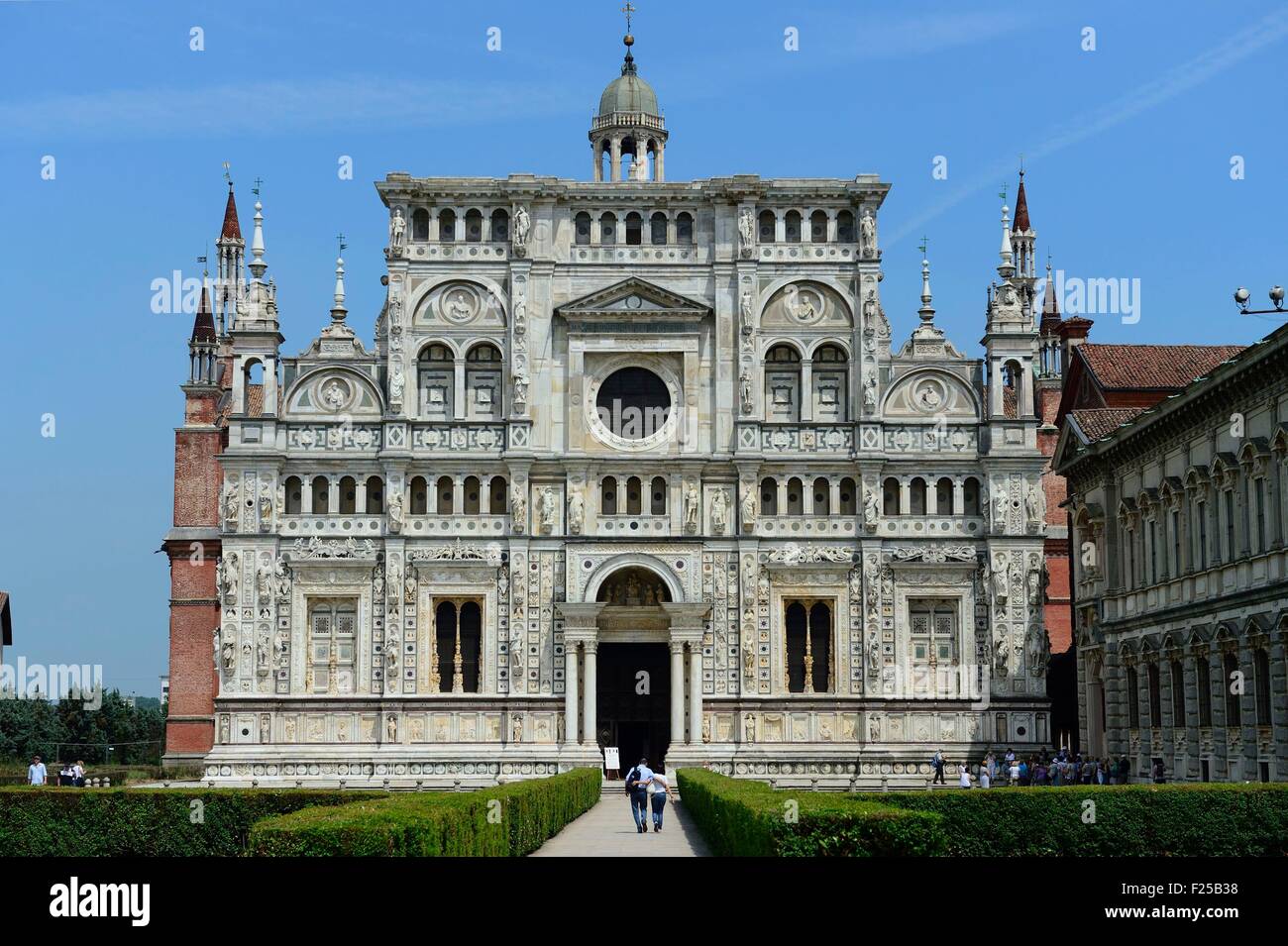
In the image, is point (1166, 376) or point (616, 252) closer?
point (1166, 376)

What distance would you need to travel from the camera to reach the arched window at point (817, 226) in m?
74.9

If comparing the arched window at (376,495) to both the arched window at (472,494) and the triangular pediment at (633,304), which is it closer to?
the arched window at (472,494)

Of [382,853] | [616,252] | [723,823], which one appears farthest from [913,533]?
[382,853]

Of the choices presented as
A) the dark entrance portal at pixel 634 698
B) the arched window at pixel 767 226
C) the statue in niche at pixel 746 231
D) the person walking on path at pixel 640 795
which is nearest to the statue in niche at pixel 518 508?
the dark entrance portal at pixel 634 698

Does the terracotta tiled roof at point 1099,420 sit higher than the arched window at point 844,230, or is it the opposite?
the arched window at point 844,230

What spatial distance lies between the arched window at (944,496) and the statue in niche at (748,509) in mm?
7217

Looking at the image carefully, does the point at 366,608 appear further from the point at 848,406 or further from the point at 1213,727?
the point at 1213,727

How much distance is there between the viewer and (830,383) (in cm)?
7438

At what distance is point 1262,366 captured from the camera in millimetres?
46375

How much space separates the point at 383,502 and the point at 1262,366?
36.6 m

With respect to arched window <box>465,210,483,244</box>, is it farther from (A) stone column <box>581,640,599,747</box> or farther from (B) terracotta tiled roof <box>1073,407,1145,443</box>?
(B) terracotta tiled roof <box>1073,407,1145,443</box>

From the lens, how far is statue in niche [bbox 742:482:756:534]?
7231 cm

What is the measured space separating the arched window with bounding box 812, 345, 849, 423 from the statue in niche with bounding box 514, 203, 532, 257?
12098 mm

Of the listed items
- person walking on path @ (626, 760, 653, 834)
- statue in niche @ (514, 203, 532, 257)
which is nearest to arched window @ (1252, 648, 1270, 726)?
person walking on path @ (626, 760, 653, 834)
